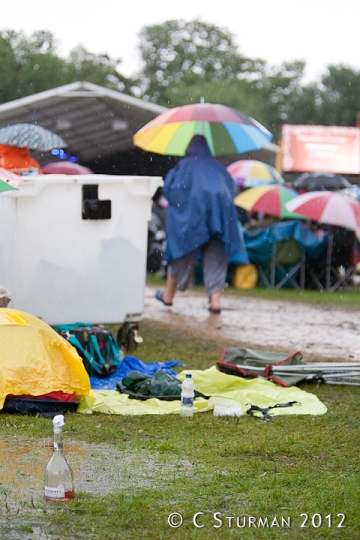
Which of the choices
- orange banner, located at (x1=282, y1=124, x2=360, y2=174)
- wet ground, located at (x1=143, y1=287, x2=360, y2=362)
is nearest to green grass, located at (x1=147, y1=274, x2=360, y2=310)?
wet ground, located at (x1=143, y1=287, x2=360, y2=362)

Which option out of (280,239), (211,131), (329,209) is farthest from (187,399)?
(280,239)

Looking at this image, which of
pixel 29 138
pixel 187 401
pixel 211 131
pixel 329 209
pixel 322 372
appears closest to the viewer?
pixel 187 401

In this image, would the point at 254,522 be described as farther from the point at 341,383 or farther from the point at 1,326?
the point at 341,383

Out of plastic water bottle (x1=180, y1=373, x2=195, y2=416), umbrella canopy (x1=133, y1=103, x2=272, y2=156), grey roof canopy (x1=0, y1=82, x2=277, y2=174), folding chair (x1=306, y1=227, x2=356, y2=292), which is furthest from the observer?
grey roof canopy (x1=0, y1=82, x2=277, y2=174)

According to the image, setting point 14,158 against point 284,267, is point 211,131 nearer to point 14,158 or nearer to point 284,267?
point 14,158

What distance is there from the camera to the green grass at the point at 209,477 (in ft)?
12.0

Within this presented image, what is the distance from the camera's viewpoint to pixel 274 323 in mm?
11125

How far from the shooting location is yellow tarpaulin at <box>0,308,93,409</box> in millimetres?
5664

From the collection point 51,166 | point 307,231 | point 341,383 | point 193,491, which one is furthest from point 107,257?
point 307,231

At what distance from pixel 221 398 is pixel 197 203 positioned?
17.1ft

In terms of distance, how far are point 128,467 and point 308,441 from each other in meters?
1.13

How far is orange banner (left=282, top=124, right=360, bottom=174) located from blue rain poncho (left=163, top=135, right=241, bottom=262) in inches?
1049

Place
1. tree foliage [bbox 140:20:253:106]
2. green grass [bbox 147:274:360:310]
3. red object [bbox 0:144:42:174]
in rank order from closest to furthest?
red object [bbox 0:144:42:174] < green grass [bbox 147:274:360:310] < tree foliage [bbox 140:20:253:106]

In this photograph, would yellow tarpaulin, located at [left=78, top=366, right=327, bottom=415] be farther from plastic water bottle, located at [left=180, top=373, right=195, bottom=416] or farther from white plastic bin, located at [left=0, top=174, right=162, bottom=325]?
white plastic bin, located at [left=0, top=174, right=162, bottom=325]
